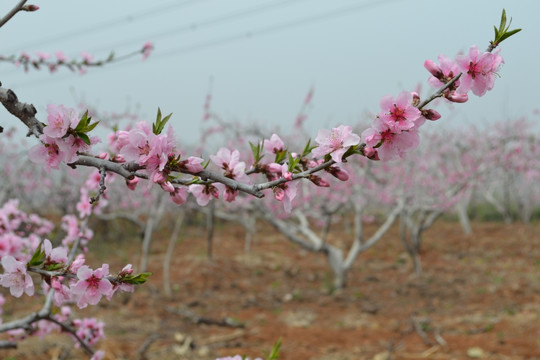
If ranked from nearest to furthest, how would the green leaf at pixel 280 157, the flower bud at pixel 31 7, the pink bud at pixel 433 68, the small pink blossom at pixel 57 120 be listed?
the small pink blossom at pixel 57 120, the pink bud at pixel 433 68, the green leaf at pixel 280 157, the flower bud at pixel 31 7

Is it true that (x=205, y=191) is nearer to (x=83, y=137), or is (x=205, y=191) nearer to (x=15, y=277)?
→ (x=83, y=137)

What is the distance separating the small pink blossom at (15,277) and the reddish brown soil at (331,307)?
13.1 feet

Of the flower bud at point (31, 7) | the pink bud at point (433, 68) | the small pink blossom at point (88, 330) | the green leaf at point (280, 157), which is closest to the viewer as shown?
the pink bud at point (433, 68)

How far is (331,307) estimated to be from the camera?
7.49m

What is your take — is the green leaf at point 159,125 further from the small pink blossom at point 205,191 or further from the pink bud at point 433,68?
the pink bud at point 433,68

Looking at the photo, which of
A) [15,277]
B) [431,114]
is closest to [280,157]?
[431,114]

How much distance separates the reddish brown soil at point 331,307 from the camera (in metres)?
5.25

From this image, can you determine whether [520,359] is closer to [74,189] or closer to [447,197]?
[447,197]

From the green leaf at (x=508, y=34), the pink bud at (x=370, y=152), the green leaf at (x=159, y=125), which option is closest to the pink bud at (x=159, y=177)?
the green leaf at (x=159, y=125)

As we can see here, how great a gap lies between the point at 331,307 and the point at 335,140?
21.9 ft

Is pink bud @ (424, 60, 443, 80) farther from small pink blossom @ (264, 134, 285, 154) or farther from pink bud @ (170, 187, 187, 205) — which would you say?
pink bud @ (170, 187, 187, 205)

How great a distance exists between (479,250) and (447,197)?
8.98 ft

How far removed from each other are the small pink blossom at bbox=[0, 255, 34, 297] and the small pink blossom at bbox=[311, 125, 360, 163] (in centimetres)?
90

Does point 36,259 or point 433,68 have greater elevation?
point 433,68
